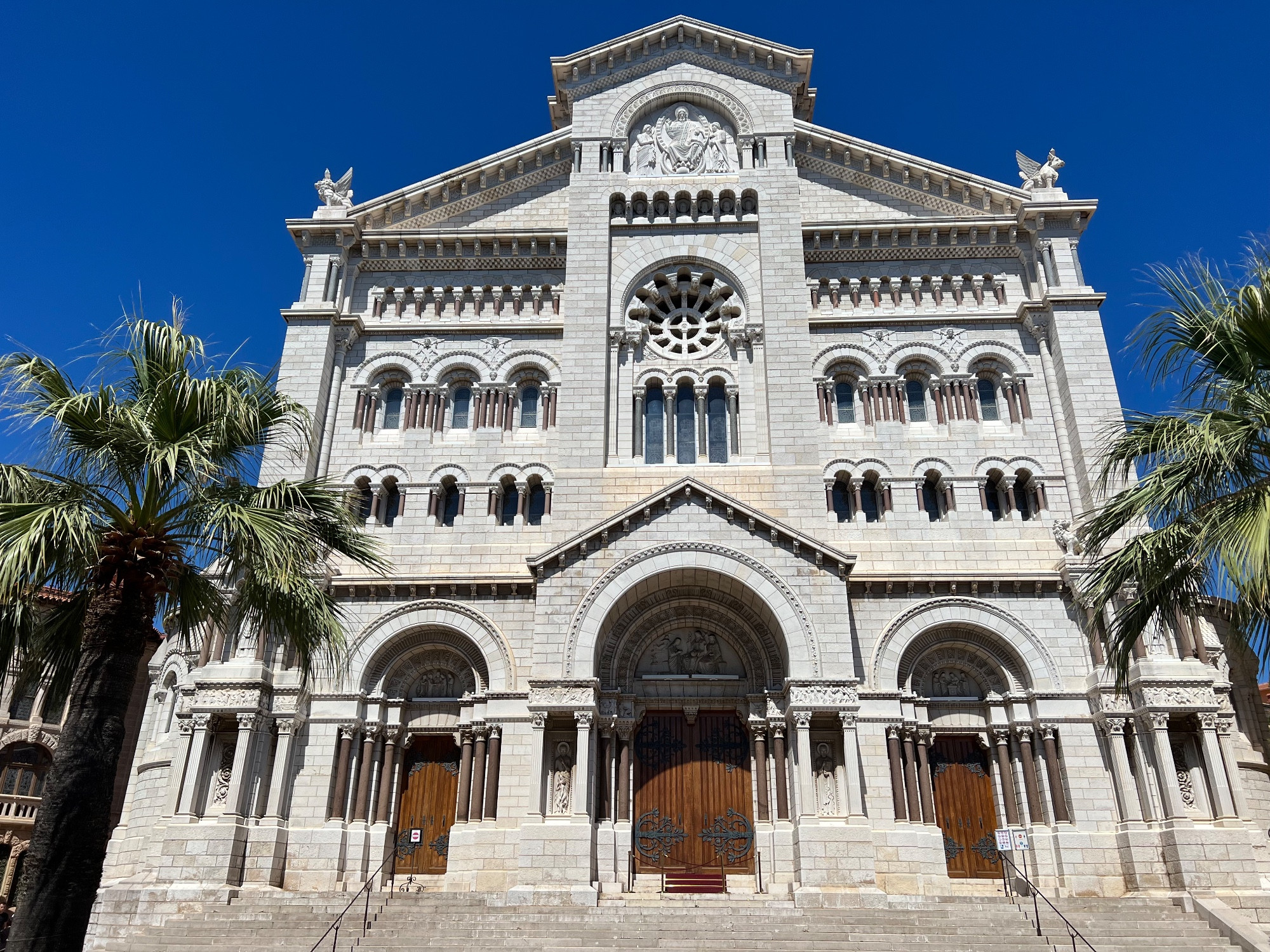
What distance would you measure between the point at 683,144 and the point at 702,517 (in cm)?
1361

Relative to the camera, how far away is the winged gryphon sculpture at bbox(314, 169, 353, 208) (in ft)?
96.8

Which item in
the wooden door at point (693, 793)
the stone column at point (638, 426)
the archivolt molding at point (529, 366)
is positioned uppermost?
the archivolt molding at point (529, 366)

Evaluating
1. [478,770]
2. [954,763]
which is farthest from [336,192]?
[954,763]

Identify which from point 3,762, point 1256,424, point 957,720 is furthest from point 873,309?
point 3,762

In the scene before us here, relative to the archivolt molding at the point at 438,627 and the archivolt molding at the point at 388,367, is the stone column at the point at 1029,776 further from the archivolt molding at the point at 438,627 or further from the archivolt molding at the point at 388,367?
the archivolt molding at the point at 388,367

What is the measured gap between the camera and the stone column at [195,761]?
70.0ft

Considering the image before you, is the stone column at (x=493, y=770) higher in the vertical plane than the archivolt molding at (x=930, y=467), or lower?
lower

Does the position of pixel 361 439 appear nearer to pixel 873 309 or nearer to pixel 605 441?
pixel 605 441

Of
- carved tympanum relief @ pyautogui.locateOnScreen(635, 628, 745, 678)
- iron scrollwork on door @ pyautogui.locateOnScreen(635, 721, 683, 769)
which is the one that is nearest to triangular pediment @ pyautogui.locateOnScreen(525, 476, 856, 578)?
carved tympanum relief @ pyautogui.locateOnScreen(635, 628, 745, 678)

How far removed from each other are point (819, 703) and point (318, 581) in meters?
12.2

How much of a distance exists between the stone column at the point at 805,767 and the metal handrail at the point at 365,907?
29.9 feet

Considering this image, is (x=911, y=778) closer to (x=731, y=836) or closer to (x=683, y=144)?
(x=731, y=836)

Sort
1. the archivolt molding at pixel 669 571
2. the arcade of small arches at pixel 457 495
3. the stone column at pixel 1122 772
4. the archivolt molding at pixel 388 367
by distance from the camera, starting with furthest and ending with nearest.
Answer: the archivolt molding at pixel 388 367 → the arcade of small arches at pixel 457 495 → the archivolt molding at pixel 669 571 → the stone column at pixel 1122 772

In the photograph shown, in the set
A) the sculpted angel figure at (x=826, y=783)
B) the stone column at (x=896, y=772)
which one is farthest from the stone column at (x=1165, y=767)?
the sculpted angel figure at (x=826, y=783)
